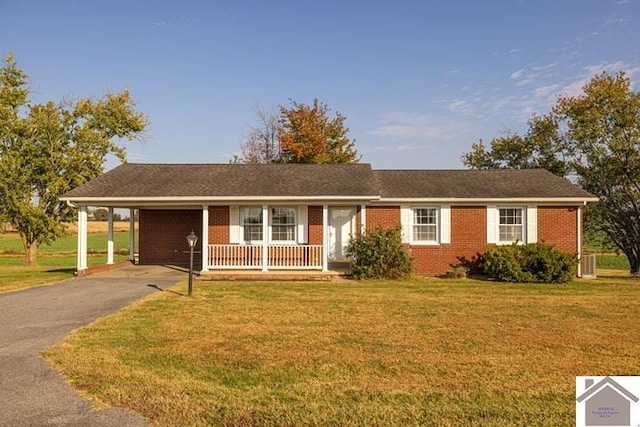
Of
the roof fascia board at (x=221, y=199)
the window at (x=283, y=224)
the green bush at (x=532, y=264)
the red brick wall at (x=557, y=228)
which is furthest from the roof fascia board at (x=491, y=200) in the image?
the window at (x=283, y=224)

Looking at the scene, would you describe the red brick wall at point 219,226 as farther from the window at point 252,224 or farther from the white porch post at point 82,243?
the white porch post at point 82,243

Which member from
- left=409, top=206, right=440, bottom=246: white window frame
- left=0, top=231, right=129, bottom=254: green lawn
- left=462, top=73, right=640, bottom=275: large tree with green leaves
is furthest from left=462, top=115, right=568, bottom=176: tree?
left=0, top=231, right=129, bottom=254: green lawn

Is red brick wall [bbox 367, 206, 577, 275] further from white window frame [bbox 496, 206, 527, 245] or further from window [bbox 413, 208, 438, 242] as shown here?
white window frame [bbox 496, 206, 527, 245]

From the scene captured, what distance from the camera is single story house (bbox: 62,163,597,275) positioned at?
1669cm

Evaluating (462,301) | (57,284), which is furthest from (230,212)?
(462,301)

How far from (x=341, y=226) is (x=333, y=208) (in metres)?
0.81

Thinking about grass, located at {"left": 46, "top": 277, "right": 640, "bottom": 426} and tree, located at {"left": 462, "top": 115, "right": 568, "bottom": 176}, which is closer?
grass, located at {"left": 46, "top": 277, "right": 640, "bottom": 426}

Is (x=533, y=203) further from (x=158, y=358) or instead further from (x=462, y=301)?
(x=158, y=358)

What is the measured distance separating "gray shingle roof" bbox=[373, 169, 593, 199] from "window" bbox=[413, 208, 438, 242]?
0.69 metres

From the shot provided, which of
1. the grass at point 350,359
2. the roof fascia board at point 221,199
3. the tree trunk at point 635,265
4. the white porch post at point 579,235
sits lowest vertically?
the tree trunk at point 635,265

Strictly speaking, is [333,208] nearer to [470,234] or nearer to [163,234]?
[470,234]

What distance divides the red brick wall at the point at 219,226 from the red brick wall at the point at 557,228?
11.8 m

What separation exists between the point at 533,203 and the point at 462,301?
25.5ft

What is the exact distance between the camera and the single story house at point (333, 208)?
16688mm
